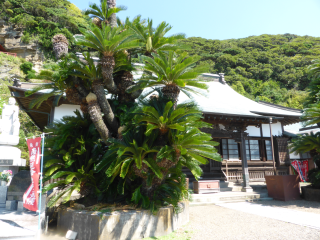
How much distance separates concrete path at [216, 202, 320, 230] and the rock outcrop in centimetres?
3067

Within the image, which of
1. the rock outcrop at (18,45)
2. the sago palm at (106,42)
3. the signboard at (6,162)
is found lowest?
the signboard at (6,162)

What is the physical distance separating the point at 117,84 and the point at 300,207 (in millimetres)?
7945

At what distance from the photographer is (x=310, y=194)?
30.7 ft

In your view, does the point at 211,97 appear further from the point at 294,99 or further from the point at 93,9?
the point at 294,99

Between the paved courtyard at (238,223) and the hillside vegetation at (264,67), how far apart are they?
2686 centimetres

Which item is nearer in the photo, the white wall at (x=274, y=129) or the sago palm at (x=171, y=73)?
the sago palm at (x=171, y=73)

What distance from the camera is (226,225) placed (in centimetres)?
598

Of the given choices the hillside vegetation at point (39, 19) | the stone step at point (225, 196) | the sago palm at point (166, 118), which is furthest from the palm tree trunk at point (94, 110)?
the hillside vegetation at point (39, 19)

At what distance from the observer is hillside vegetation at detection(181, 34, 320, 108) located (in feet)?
116

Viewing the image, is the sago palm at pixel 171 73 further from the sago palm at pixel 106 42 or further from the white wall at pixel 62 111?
the white wall at pixel 62 111

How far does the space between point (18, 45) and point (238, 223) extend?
34563 millimetres

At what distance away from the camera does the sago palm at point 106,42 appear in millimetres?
4785

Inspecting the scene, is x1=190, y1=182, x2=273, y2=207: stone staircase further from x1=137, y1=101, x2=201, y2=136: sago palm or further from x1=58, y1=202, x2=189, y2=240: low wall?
x1=137, y1=101, x2=201, y2=136: sago palm

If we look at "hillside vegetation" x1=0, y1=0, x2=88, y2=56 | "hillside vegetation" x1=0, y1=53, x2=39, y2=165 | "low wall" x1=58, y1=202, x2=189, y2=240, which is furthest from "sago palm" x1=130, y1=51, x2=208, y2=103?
"hillside vegetation" x1=0, y1=0, x2=88, y2=56
